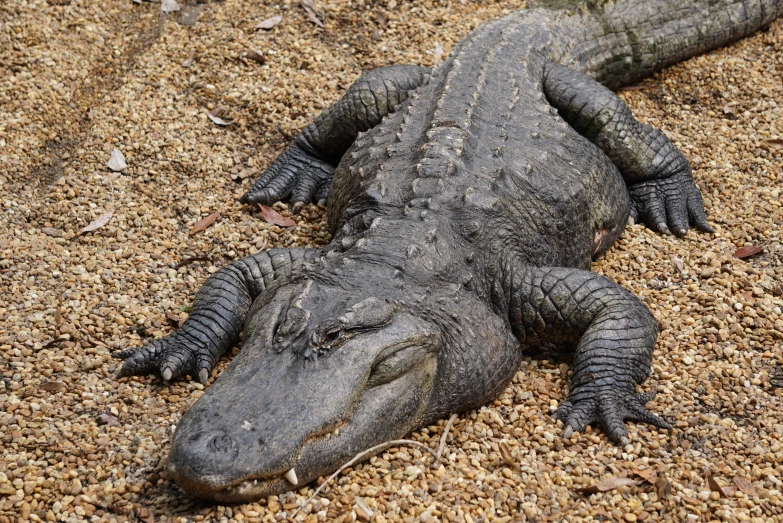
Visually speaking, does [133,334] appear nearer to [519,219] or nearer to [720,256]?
[519,219]

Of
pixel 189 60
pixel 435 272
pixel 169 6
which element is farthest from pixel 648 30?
pixel 169 6

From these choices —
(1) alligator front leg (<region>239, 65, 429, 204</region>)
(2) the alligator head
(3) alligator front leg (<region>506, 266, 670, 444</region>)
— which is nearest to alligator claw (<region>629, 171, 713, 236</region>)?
Result: (3) alligator front leg (<region>506, 266, 670, 444</region>)

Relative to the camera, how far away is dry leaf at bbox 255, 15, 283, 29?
7723mm

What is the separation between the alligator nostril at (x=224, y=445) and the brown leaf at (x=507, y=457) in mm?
1341

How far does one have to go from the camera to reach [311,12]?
25.9 feet

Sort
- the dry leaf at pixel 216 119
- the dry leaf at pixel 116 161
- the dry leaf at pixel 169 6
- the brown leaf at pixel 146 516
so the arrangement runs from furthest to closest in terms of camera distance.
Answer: the dry leaf at pixel 169 6, the dry leaf at pixel 216 119, the dry leaf at pixel 116 161, the brown leaf at pixel 146 516

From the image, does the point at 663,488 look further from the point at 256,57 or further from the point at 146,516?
the point at 256,57

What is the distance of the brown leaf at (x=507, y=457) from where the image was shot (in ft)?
13.1

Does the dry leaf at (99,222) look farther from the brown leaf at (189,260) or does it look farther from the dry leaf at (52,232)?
the brown leaf at (189,260)

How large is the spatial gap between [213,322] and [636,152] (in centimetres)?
330

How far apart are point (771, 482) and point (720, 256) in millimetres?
2058

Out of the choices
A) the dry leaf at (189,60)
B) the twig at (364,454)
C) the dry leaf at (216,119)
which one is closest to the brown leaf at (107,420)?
the twig at (364,454)

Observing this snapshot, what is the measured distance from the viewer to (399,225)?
457cm

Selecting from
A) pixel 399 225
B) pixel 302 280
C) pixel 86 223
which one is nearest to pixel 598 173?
pixel 399 225
